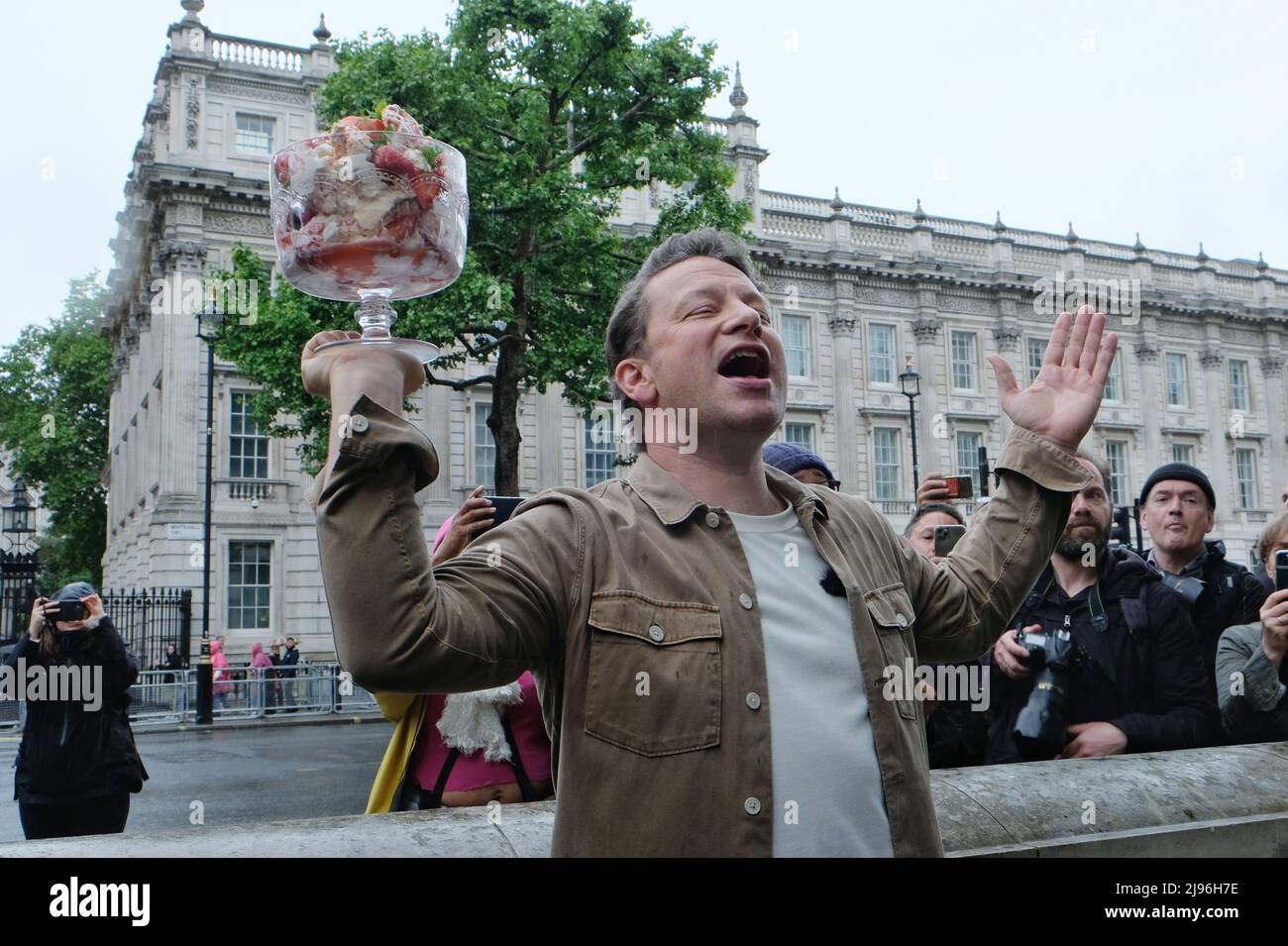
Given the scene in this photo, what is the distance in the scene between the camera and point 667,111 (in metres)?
20.7

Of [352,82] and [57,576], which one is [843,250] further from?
[57,576]

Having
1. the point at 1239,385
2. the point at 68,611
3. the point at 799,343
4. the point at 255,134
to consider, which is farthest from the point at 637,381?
the point at 1239,385

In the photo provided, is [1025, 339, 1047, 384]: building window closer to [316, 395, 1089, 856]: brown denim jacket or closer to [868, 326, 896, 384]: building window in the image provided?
[868, 326, 896, 384]: building window

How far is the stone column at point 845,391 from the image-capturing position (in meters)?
35.1

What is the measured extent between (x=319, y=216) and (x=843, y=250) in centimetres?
3514

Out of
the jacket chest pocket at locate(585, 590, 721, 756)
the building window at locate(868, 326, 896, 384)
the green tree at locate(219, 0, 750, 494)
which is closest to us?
the jacket chest pocket at locate(585, 590, 721, 756)

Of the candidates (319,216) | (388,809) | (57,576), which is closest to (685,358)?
(319,216)

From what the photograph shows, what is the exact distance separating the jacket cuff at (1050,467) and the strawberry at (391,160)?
133 cm

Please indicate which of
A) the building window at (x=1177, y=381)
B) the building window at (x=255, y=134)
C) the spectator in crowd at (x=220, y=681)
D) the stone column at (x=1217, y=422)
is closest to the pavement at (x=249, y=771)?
the spectator in crowd at (x=220, y=681)

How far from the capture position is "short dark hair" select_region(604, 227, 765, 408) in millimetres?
2291

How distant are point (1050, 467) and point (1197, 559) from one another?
10.5 ft

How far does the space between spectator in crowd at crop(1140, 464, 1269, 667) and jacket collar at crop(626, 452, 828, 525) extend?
10.7ft

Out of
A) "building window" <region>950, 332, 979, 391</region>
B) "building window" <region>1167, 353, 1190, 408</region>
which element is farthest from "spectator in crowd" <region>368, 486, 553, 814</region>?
"building window" <region>1167, 353, 1190, 408</region>

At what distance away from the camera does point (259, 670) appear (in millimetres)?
23391
